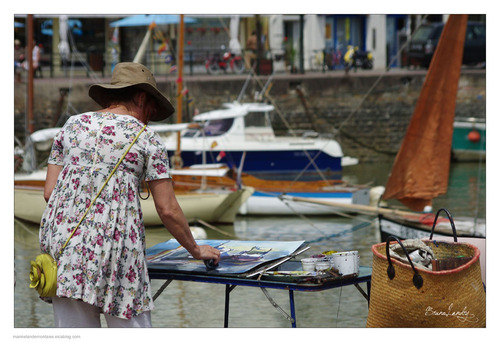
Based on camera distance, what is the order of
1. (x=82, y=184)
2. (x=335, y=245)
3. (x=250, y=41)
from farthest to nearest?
(x=250, y=41) → (x=335, y=245) → (x=82, y=184)

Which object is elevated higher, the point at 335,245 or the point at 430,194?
the point at 430,194

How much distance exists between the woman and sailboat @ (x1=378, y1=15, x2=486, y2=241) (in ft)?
21.4

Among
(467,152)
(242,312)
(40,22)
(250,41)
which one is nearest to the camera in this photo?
(242,312)

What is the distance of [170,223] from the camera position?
3252 millimetres

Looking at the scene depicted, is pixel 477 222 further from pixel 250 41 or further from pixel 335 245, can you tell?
pixel 250 41

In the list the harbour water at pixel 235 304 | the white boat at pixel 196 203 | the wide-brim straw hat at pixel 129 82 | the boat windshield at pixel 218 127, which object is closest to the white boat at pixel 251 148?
the boat windshield at pixel 218 127

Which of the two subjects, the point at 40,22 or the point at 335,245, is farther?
the point at 40,22

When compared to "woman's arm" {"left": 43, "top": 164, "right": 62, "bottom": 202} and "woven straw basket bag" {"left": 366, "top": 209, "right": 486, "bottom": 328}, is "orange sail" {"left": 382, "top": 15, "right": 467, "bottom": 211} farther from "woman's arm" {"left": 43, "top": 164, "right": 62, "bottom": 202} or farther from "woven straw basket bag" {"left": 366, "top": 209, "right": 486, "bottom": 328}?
"woman's arm" {"left": 43, "top": 164, "right": 62, "bottom": 202}

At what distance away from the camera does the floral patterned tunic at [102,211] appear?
3152 mm

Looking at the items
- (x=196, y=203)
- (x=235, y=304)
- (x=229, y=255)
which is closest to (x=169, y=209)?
(x=229, y=255)

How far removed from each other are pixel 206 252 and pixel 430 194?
6.84 metres

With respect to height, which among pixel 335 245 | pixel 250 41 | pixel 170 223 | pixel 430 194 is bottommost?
pixel 335 245

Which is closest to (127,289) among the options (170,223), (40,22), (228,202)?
(170,223)

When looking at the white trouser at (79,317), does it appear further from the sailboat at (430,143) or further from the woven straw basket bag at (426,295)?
the sailboat at (430,143)
